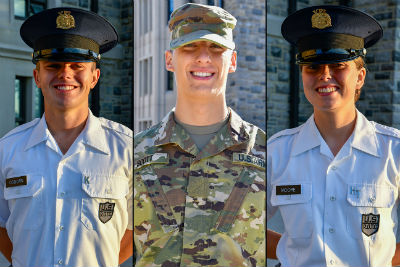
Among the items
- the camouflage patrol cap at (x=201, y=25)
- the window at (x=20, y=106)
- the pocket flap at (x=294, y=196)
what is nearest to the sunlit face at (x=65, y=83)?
the camouflage patrol cap at (x=201, y=25)

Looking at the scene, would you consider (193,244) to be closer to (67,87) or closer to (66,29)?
(67,87)

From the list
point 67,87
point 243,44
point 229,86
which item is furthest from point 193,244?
point 67,87

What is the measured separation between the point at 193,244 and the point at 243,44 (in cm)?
62

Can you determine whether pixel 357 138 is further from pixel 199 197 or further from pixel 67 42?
pixel 67 42

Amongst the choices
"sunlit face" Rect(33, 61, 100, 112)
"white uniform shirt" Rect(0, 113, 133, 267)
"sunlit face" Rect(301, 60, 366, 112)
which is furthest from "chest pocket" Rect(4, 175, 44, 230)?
"sunlit face" Rect(301, 60, 366, 112)

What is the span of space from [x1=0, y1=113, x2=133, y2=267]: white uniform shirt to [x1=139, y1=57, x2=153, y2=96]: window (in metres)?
0.38

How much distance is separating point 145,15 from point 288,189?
0.79 m

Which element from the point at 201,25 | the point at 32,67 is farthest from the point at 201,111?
the point at 32,67

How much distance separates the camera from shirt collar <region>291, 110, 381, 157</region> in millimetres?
1966

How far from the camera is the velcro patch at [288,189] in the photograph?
1.96 m

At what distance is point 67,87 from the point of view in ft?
6.67

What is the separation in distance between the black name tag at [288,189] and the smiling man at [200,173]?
27 centimetres

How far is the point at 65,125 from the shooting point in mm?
2105

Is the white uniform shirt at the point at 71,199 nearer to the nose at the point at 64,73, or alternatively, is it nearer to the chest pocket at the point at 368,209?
the nose at the point at 64,73
